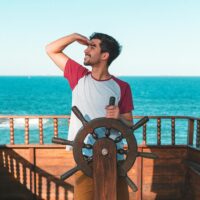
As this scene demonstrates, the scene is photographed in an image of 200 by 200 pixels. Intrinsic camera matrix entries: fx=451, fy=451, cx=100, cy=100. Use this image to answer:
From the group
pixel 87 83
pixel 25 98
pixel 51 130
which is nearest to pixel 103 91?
pixel 87 83

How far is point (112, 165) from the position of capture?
2008 mm

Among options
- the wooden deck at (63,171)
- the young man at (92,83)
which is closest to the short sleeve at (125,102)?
the young man at (92,83)

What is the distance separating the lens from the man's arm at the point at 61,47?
228 cm

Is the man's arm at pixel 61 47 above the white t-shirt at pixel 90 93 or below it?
above

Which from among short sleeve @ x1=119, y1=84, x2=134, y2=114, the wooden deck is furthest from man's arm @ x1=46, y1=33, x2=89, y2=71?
the wooden deck

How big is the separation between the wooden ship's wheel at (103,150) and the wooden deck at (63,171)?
3.45m

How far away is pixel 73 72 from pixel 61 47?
15cm

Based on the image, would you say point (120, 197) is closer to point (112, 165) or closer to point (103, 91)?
point (112, 165)

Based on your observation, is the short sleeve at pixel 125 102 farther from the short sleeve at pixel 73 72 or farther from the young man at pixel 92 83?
the short sleeve at pixel 73 72

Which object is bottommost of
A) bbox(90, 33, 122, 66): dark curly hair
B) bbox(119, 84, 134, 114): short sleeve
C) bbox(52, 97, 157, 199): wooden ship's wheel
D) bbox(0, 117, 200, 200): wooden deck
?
bbox(0, 117, 200, 200): wooden deck

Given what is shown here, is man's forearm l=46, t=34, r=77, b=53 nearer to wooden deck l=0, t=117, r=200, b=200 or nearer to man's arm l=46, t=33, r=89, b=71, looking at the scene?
man's arm l=46, t=33, r=89, b=71

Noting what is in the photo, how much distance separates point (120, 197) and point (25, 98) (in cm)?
5709

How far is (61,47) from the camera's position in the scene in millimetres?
2312

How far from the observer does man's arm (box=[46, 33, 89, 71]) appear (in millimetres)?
2279
